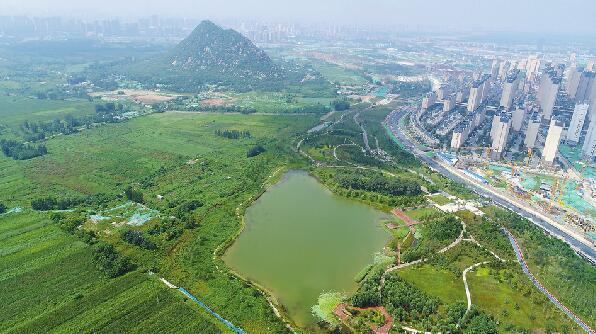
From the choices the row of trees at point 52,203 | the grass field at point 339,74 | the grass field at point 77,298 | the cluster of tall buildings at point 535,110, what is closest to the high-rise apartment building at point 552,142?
the cluster of tall buildings at point 535,110

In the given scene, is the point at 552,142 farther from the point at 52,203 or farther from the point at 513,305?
the point at 52,203

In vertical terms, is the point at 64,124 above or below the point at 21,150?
below

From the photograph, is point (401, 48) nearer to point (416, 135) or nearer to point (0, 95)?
point (416, 135)

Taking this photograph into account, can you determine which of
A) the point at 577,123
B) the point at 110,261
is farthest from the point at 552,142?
the point at 110,261

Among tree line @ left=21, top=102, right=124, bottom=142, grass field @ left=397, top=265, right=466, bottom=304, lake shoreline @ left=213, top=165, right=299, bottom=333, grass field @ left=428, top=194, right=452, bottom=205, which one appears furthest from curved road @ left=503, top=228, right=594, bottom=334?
tree line @ left=21, top=102, right=124, bottom=142

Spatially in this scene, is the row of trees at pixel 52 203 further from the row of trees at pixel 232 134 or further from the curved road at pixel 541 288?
the curved road at pixel 541 288

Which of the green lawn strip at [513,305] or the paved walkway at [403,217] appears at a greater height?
the green lawn strip at [513,305]

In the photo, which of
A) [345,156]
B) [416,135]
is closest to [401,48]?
[416,135]
